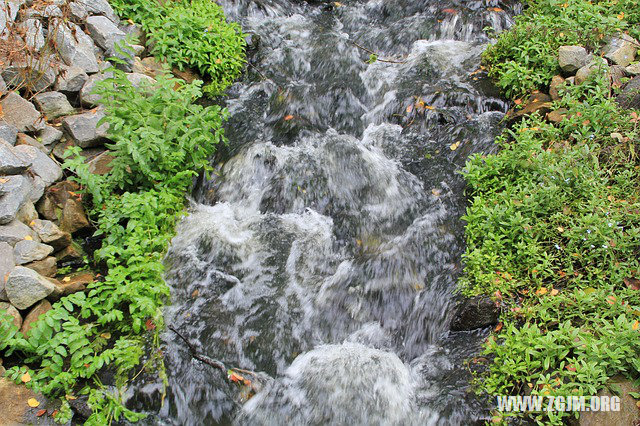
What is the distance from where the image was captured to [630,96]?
5.21 meters

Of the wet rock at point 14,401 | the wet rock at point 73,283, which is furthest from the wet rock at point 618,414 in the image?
the wet rock at point 73,283

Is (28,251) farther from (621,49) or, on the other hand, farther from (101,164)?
(621,49)

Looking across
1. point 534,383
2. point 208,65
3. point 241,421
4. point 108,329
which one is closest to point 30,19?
point 208,65

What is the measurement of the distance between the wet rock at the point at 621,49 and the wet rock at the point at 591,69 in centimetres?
17

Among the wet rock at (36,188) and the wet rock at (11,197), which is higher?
the wet rock at (36,188)

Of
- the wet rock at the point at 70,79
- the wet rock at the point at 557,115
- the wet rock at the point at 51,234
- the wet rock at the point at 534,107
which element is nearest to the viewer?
the wet rock at the point at 51,234

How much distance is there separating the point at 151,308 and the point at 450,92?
464cm

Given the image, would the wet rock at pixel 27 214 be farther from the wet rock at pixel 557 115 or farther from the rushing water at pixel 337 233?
the wet rock at pixel 557 115

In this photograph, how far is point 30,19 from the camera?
5379 millimetres

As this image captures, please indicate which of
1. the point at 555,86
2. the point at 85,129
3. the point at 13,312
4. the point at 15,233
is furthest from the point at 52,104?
the point at 555,86

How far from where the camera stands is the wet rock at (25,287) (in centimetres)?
397

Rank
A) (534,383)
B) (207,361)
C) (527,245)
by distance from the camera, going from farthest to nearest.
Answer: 1. (527,245)
2. (207,361)
3. (534,383)

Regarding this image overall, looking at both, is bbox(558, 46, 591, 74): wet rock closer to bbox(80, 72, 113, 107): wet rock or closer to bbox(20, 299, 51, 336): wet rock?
bbox(80, 72, 113, 107): wet rock

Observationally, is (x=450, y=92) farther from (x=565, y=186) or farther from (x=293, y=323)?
(x=293, y=323)
